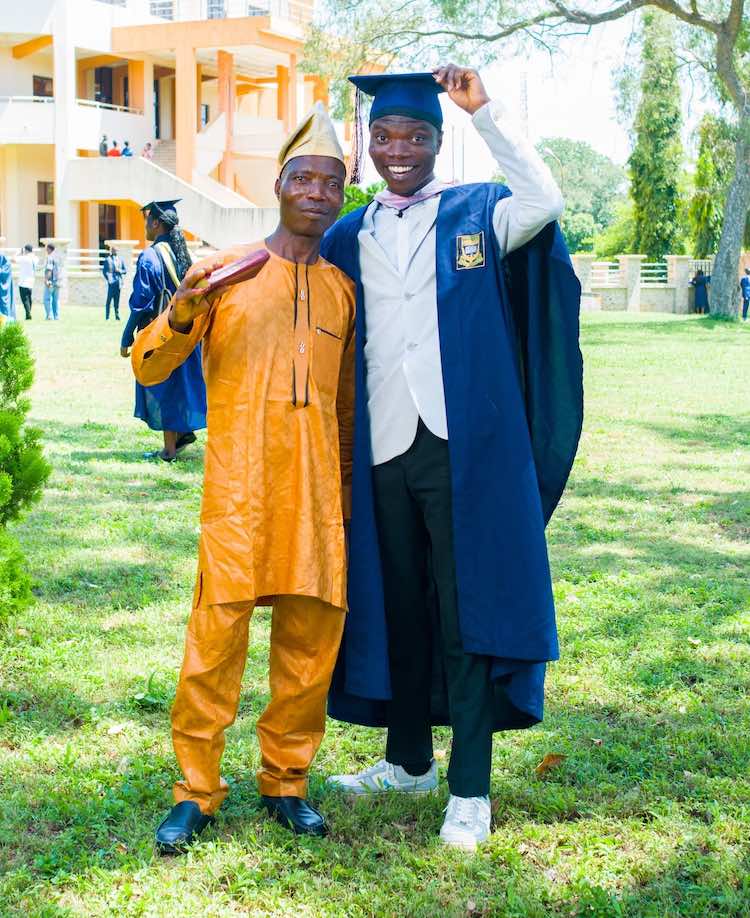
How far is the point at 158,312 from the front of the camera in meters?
8.88

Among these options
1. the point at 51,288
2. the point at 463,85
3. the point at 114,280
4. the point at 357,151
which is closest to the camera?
the point at 463,85

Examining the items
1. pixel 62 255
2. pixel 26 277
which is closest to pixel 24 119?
pixel 62 255

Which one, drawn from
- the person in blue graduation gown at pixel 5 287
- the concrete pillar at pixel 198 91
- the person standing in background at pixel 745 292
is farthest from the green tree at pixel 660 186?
the person in blue graduation gown at pixel 5 287

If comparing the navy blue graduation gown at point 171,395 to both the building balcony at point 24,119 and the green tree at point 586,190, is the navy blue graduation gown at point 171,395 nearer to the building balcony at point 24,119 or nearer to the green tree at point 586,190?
the building balcony at point 24,119

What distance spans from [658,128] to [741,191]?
55.1ft

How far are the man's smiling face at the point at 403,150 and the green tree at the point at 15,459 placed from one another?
8.64ft

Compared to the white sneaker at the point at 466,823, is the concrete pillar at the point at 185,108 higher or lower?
higher

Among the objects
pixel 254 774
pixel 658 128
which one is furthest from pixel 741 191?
pixel 254 774

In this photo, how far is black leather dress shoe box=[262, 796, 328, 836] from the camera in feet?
11.7

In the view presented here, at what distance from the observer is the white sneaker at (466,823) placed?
139 inches

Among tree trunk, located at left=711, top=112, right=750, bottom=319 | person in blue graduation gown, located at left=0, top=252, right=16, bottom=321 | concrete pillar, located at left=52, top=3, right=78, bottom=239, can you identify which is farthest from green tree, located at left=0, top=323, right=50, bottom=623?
concrete pillar, located at left=52, top=3, right=78, bottom=239

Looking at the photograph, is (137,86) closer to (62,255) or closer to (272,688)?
(62,255)

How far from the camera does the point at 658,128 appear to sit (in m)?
44.9

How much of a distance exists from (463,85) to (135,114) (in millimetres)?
36651
